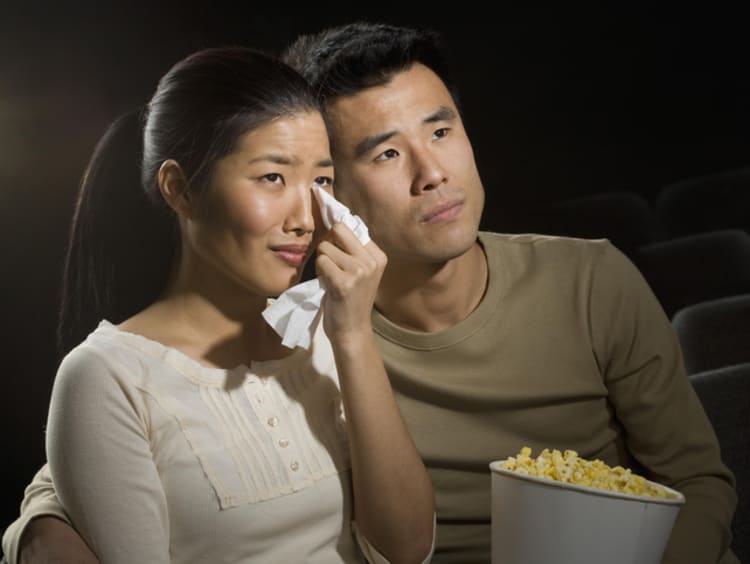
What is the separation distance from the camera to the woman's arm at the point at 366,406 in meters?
1.11

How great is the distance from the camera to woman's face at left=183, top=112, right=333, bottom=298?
1083 mm

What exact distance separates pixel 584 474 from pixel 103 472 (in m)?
0.52

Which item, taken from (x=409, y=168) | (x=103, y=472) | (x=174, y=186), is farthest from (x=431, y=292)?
(x=103, y=472)

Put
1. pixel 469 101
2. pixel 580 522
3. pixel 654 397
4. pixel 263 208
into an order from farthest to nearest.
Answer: pixel 469 101 < pixel 654 397 < pixel 263 208 < pixel 580 522

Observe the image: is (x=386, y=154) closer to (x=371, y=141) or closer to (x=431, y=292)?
(x=371, y=141)

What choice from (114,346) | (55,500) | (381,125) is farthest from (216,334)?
(381,125)

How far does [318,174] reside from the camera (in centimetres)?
114

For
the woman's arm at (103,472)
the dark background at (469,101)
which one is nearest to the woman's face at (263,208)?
the woman's arm at (103,472)

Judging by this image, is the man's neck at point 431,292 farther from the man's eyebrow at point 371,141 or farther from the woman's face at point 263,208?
the woman's face at point 263,208

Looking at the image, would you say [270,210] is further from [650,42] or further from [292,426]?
[650,42]

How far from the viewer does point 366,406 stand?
1119mm

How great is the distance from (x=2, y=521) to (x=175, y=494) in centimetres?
54

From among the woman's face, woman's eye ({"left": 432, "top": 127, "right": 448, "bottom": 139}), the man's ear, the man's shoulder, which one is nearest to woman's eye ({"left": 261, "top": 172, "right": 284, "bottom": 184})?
the woman's face

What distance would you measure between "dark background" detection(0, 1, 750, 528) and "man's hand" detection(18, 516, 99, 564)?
0.41 m
